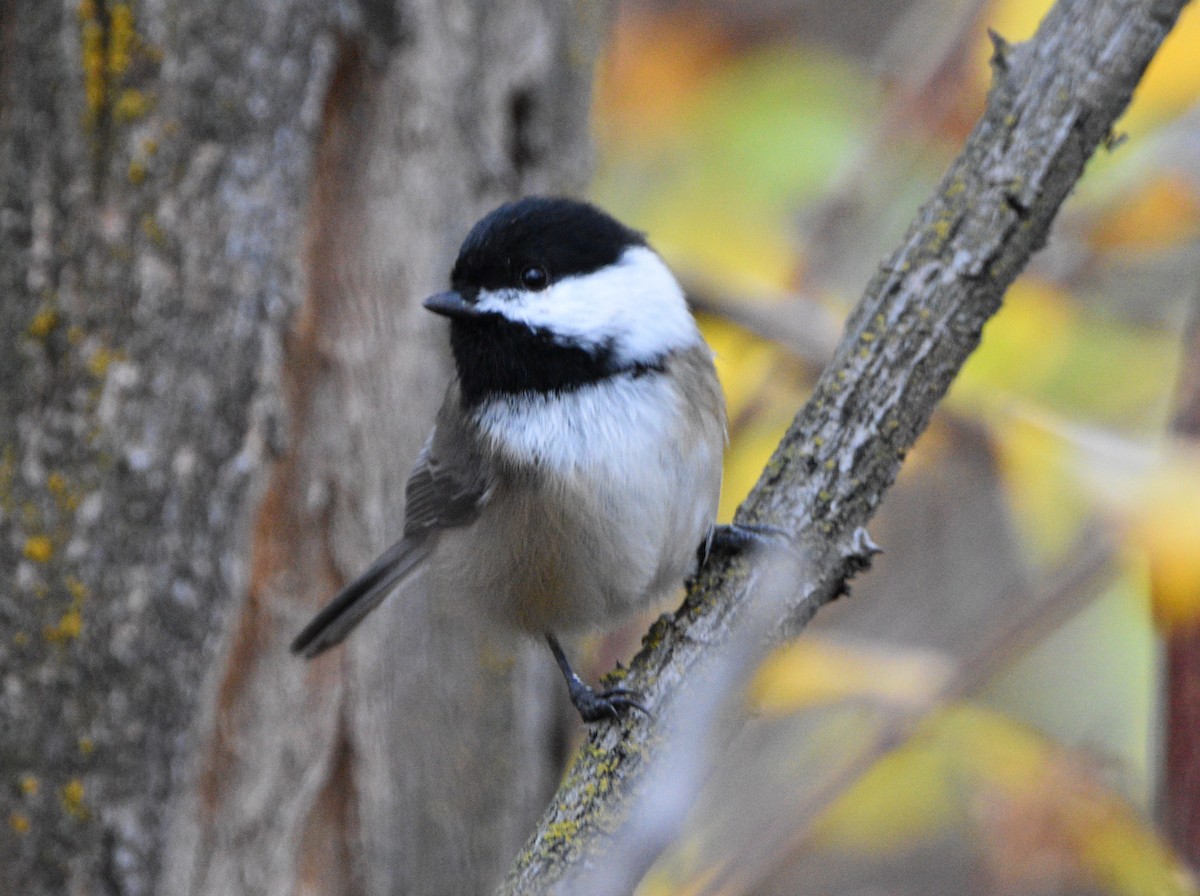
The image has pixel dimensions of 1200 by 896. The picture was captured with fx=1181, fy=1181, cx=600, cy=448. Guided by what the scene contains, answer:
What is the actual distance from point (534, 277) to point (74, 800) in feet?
3.45

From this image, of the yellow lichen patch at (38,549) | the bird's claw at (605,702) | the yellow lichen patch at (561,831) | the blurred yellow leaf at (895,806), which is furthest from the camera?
the blurred yellow leaf at (895,806)

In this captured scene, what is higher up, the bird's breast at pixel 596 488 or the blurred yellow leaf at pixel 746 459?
the bird's breast at pixel 596 488

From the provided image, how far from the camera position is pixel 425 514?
1927 mm

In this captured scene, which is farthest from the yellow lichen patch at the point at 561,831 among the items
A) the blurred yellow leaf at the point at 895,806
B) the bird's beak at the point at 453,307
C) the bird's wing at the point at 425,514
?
the blurred yellow leaf at the point at 895,806

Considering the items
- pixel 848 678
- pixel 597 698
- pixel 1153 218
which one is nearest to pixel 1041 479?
pixel 848 678

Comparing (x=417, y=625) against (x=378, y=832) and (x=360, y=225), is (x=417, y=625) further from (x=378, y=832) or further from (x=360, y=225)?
(x=360, y=225)

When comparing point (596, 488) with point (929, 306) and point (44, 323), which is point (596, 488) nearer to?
point (929, 306)

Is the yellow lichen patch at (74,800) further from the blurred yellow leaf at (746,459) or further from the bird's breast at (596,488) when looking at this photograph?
the blurred yellow leaf at (746,459)

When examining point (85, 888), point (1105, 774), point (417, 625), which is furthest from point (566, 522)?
point (1105, 774)

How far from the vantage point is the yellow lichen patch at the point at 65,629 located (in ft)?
5.87

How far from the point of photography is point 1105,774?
7.36 ft

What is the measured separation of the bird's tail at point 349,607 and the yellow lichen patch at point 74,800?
0.37 metres

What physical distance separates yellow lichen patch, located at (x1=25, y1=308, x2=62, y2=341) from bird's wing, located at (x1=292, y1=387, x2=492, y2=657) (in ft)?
1.97

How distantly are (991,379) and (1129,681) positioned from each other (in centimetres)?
98
